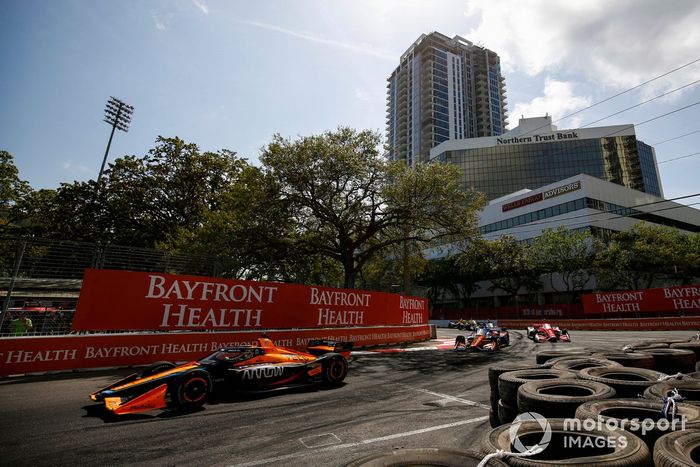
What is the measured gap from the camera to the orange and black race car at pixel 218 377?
5586mm

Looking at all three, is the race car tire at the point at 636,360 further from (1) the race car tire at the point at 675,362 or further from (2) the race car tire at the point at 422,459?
(2) the race car tire at the point at 422,459

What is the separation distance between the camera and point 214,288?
11.8 meters

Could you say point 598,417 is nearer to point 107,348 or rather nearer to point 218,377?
point 218,377

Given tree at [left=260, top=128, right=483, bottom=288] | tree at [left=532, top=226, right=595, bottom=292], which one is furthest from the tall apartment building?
tree at [left=260, top=128, right=483, bottom=288]

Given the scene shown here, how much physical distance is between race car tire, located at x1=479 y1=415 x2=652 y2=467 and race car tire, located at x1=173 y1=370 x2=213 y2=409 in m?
5.07

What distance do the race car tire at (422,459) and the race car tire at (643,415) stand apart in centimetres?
143

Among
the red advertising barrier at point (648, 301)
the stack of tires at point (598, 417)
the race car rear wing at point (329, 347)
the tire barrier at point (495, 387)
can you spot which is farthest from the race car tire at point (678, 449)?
the red advertising barrier at point (648, 301)

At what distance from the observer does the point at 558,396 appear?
3832 mm

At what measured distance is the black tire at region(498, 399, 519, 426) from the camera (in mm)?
4504

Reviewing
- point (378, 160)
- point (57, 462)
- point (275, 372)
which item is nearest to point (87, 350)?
point (275, 372)

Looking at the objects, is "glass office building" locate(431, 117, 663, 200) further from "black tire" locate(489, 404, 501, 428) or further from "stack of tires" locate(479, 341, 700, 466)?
"stack of tires" locate(479, 341, 700, 466)

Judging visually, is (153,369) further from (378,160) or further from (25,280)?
(378,160)

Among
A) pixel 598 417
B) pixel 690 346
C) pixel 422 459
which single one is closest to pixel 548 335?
pixel 690 346

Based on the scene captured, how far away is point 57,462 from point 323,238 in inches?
700
